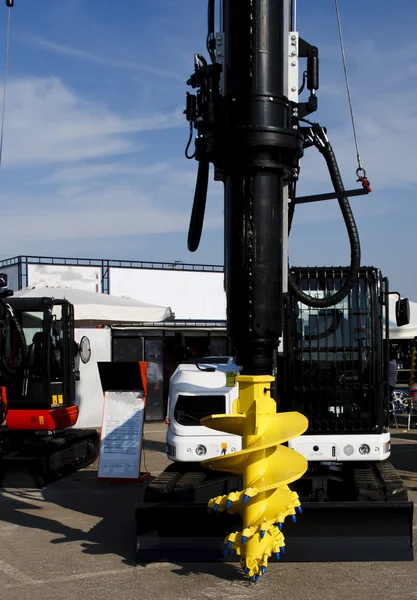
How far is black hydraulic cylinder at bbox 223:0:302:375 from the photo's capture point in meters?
6.03

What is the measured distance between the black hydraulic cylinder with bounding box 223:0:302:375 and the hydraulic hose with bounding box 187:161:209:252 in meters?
0.74

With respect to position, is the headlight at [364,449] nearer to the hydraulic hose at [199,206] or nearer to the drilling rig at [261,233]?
the drilling rig at [261,233]

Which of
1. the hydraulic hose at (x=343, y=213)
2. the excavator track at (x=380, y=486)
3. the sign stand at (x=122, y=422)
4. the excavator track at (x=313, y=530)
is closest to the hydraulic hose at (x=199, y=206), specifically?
the hydraulic hose at (x=343, y=213)

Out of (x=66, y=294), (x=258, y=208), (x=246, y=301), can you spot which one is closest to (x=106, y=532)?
(x=246, y=301)

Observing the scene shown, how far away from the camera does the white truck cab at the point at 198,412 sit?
8.12 meters

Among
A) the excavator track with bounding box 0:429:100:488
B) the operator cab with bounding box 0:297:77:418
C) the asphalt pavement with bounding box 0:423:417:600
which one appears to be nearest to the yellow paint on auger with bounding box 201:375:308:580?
the asphalt pavement with bounding box 0:423:417:600

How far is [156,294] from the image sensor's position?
33.7 m

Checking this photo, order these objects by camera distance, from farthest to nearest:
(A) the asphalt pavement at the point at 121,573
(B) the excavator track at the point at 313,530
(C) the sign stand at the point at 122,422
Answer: (C) the sign stand at the point at 122,422
(B) the excavator track at the point at 313,530
(A) the asphalt pavement at the point at 121,573

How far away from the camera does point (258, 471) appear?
6.15 meters

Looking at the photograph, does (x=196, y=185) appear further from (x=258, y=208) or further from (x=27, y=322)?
(x=27, y=322)

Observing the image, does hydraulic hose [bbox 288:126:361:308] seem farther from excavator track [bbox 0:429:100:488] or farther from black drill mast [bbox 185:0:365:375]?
excavator track [bbox 0:429:100:488]

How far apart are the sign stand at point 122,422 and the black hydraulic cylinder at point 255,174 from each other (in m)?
4.95

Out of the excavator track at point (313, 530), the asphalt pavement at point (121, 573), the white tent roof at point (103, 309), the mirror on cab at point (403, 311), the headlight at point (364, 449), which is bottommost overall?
the asphalt pavement at point (121, 573)

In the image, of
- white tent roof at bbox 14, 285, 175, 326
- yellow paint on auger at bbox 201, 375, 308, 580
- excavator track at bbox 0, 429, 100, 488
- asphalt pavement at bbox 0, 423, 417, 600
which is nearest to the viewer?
yellow paint on auger at bbox 201, 375, 308, 580
